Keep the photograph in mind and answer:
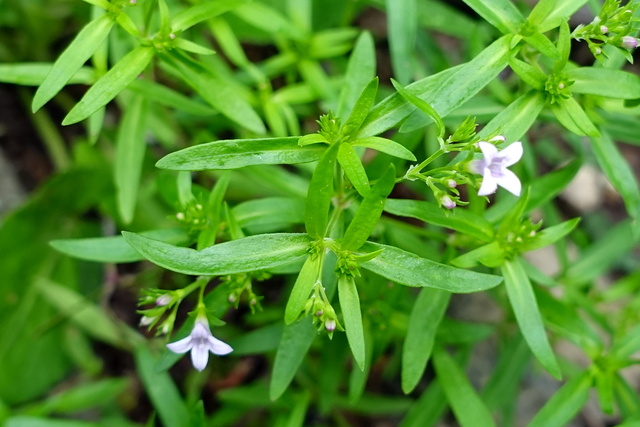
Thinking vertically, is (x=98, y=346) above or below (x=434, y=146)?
below

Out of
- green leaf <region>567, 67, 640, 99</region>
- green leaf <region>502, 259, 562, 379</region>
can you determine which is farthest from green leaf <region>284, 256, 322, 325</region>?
green leaf <region>567, 67, 640, 99</region>

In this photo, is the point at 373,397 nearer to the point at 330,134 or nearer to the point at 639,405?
the point at 639,405

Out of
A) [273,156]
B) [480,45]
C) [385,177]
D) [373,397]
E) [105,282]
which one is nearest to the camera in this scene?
[385,177]

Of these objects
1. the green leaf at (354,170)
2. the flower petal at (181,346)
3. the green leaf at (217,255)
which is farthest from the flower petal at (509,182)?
the flower petal at (181,346)

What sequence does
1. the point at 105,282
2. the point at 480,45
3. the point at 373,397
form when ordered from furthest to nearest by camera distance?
the point at 105,282 < the point at 373,397 < the point at 480,45

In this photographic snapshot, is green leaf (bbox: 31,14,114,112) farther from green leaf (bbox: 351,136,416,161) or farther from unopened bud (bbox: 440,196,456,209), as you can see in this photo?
unopened bud (bbox: 440,196,456,209)

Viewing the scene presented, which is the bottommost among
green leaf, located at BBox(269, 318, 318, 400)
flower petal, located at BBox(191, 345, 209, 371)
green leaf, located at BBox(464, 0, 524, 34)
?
green leaf, located at BBox(269, 318, 318, 400)

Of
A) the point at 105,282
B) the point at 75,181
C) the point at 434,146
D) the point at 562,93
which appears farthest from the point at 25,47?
the point at 562,93
